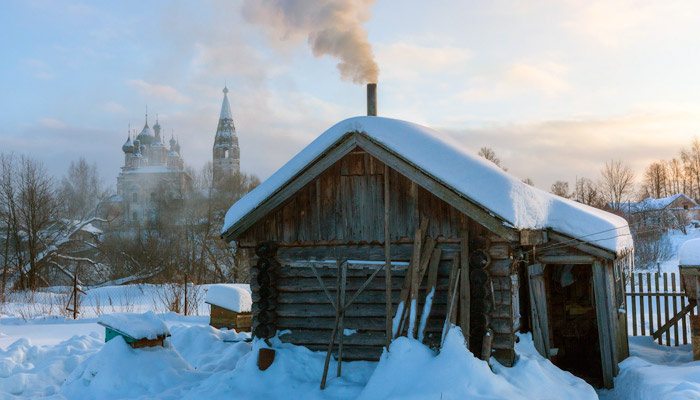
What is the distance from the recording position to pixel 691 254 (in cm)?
991

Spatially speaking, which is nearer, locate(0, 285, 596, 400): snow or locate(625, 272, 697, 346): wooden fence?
locate(0, 285, 596, 400): snow

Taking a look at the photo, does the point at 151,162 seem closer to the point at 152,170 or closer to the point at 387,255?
the point at 152,170

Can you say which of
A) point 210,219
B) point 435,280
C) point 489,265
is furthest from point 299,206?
point 210,219

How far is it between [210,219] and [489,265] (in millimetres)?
34045

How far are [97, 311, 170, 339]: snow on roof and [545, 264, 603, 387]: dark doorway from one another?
27.6 feet

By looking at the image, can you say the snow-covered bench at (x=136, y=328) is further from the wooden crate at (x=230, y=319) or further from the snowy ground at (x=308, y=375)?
the wooden crate at (x=230, y=319)

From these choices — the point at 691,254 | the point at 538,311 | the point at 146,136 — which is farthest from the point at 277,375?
the point at 146,136

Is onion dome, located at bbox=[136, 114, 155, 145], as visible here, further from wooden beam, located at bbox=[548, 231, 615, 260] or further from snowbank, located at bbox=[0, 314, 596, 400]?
wooden beam, located at bbox=[548, 231, 615, 260]

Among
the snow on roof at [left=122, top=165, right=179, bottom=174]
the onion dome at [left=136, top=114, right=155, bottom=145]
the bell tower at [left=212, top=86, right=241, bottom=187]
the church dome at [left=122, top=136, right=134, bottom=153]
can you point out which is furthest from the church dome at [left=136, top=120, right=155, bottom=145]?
the bell tower at [left=212, top=86, right=241, bottom=187]

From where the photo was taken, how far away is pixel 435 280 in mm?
8109

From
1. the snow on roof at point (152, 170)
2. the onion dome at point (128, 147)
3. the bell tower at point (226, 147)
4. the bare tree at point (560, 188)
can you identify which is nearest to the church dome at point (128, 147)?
the onion dome at point (128, 147)

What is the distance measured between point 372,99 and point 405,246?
346cm

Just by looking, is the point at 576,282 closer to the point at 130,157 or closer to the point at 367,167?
the point at 367,167

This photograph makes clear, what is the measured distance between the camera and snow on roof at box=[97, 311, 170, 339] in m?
9.22
